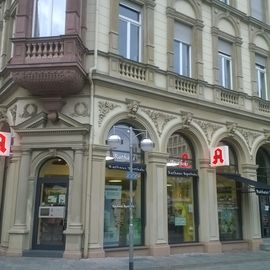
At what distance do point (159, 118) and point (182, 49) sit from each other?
3805 millimetres

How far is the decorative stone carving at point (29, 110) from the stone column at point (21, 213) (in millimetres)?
1336

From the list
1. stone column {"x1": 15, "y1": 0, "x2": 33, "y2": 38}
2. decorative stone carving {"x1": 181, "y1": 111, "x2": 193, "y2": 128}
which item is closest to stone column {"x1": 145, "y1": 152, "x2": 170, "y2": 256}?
decorative stone carving {"x1": 181, "y1": 111, "x2": 193, "y2": 128}

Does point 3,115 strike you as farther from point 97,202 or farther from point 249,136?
point 249,136

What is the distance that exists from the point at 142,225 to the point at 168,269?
9.04ft

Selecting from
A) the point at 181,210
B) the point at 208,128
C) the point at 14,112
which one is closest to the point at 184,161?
the point at 208,128

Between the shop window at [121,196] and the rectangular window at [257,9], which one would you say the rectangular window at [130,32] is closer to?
the shop window at [121,196]

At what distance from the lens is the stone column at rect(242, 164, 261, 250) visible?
704 inches

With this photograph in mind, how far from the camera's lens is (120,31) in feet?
51.3

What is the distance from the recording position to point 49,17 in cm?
1471

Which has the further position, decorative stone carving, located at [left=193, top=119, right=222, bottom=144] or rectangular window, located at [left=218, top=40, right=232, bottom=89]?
rectangular window, located at [left=218, top=40, right=232, bottom=89]

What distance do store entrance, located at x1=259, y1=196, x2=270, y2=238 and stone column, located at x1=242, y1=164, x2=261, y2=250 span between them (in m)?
0.93

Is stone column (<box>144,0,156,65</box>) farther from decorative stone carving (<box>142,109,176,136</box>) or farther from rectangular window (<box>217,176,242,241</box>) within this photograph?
rectangular window (<box>217,176,242,241</box>)

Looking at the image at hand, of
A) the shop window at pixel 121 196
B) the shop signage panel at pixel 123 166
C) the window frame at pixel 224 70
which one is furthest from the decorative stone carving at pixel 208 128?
the shop signage panel at pixel 123 166

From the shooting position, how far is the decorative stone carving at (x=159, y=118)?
15.4 metres
